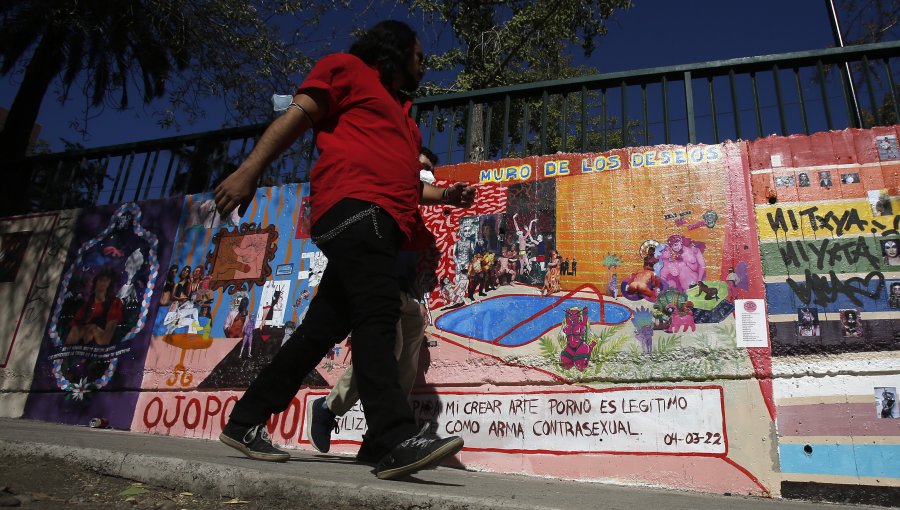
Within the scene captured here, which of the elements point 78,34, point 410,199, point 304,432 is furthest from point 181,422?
point 78,34

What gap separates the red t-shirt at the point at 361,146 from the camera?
6.88ft

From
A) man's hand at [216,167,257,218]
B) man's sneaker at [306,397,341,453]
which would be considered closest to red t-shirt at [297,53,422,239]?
man's hand at [216,167,257,218]

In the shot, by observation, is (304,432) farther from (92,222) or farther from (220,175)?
(92,222)

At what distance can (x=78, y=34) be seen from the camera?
359 inches

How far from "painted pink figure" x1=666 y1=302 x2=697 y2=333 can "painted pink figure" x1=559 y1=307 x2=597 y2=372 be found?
0.38 metres

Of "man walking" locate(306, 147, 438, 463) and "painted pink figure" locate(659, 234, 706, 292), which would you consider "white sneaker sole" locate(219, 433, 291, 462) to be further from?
"painted pink figure" locate(659, 234, 706, 292)

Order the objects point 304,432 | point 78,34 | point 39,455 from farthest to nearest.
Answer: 1. point 78,34
2. point 304,432
3. point 39,455

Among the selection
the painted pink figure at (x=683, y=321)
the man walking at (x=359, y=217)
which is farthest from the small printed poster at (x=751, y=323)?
the man walking at (x=359, y=217)

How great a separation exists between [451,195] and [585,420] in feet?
4.11

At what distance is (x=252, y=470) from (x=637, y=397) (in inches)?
72.9

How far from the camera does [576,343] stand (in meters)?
3.12

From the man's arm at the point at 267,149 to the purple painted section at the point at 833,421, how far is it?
7.43ft

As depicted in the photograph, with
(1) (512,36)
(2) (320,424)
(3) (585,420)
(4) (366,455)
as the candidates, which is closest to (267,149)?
(2) (320,424)

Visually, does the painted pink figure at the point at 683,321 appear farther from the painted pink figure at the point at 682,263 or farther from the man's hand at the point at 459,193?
the man's hand at the point at 459,193
